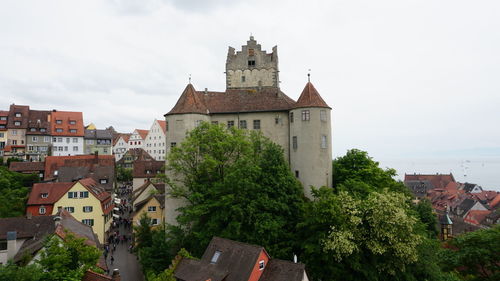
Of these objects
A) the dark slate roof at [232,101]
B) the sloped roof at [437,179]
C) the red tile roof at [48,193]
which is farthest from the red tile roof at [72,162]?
the sloped roof at [437,179]

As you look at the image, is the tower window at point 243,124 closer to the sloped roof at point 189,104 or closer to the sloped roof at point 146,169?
the sloped roof at point 189,104

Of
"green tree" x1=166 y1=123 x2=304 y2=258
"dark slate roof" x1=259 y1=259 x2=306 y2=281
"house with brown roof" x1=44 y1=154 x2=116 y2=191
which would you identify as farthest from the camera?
"house with brown roof" x1=44 y1=154 x2=116 y2=191

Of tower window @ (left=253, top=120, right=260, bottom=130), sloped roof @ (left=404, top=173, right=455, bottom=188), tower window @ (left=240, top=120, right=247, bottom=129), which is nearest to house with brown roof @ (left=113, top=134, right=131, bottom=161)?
tower window @ (left=240, top=120, right=247, bottom=129)

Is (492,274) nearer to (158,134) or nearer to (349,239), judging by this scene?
(349,239)

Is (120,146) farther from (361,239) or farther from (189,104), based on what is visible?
(361,239)

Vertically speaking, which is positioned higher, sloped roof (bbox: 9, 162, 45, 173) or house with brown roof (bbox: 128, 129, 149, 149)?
house with brown roof (bbox: 128, 129, 149, 149)

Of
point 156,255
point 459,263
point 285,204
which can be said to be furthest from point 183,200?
point 459,263

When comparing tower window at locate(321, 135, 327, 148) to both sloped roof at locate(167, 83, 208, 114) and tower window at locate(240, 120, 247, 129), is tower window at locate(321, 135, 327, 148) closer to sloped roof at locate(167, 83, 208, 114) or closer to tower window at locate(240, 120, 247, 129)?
tower window at locate(240, 120, 247, 129)

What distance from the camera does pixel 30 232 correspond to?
89.6 feet

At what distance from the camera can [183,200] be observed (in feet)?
106

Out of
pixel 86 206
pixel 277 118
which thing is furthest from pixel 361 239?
pixel 86 206

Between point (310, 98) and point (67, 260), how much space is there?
23795 mm

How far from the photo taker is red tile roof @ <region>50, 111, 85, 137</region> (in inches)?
2657

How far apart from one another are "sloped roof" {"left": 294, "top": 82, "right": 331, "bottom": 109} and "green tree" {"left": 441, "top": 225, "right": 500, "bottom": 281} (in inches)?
623
